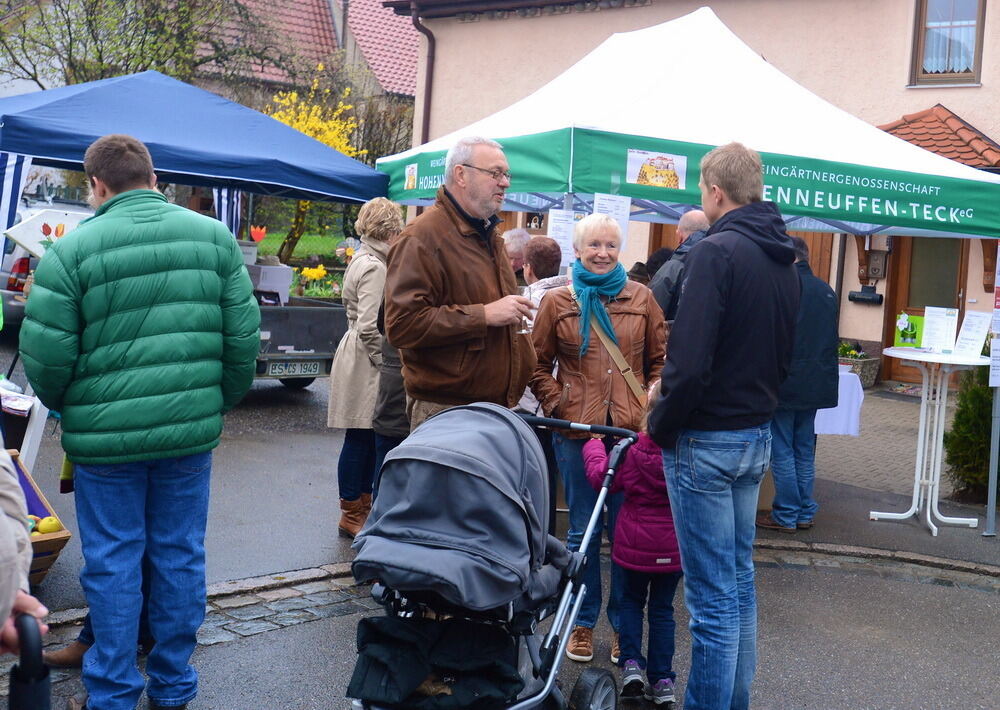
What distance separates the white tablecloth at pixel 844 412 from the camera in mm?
8359

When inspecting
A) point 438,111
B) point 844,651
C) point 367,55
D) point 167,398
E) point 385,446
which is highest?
point 367,55

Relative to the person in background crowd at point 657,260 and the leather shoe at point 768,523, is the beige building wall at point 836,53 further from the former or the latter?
the person in background crowd at point 657,260

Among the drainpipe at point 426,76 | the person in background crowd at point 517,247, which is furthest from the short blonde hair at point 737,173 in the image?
the drainpipe at point 426,76

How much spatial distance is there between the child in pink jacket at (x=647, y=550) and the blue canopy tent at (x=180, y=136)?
6.46 m

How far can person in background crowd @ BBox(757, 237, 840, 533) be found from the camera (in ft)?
24.5

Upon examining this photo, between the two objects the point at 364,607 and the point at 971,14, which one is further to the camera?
the point at 971,14

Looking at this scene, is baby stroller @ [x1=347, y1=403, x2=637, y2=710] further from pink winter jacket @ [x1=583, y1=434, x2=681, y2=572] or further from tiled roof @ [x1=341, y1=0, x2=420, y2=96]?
tiled roof @ [x1=341, y1=0, x2=420, y2=96]

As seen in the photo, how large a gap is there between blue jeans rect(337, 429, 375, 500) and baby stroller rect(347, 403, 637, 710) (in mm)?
2993

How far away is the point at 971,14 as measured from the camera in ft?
48.9

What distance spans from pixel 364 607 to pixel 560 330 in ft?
5.94

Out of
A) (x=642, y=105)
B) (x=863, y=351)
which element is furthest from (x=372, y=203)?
(x=863, y=351)

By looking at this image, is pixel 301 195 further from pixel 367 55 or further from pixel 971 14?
pixel 367 55

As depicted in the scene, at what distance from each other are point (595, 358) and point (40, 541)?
255cm

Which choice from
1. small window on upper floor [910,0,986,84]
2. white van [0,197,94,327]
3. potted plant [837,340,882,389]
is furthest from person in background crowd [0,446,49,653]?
small window on upper floor [910,0,986,84]
